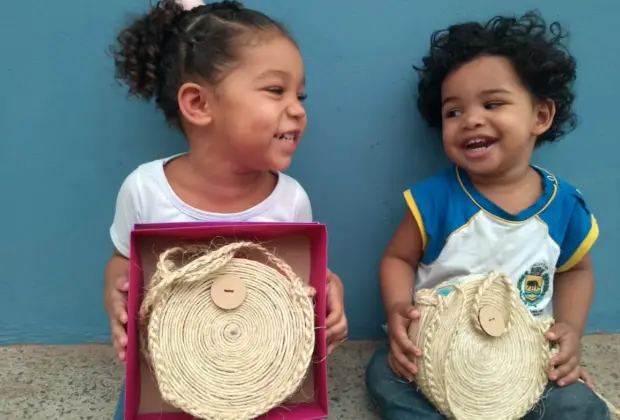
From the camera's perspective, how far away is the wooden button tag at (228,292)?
2.39 ft

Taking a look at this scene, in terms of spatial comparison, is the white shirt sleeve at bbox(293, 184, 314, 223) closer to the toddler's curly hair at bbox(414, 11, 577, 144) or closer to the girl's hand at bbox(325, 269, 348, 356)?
the girl's hand at bbox(325, 269, 348, 356)

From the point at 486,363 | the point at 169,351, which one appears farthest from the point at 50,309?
the point at 486,363

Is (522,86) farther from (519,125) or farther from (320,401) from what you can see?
(320,401)

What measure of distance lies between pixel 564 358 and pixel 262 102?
625 millimetres

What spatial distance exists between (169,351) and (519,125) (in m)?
0.65

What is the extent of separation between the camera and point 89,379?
3.61ft

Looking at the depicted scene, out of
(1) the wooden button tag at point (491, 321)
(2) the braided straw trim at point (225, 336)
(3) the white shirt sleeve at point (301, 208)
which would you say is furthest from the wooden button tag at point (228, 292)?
(1) the wooden button tag at point (491, 321)

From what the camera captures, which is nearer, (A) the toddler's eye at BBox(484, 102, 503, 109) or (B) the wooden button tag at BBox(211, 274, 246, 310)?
(B) the wooden button tag at BBox(211, 274, 246, 310)

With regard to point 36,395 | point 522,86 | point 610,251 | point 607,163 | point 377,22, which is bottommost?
point 36,395

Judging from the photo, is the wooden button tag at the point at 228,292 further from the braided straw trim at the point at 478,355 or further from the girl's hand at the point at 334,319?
the braided straw trim at the point at 478,355

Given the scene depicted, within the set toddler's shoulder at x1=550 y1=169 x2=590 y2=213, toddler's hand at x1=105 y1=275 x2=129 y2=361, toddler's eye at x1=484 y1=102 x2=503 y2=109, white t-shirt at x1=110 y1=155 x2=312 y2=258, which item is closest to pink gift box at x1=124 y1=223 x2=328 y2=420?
toddler's hand at x1=105 y1=275 x2=129 y2=361

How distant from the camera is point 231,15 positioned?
0.87m

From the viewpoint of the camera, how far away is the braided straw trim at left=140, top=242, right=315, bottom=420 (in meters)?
0.70

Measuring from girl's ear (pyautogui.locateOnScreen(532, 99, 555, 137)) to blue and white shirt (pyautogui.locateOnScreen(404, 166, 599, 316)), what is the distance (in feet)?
0.31
